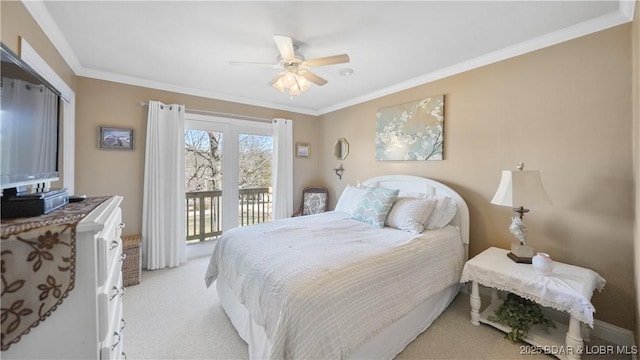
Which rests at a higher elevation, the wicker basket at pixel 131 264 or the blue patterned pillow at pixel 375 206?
the blue patterned pillow at pixel 375 206

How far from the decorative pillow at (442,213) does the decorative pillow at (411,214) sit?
0.06 meters

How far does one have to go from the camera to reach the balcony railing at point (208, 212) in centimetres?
379

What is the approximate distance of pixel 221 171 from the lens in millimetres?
3891

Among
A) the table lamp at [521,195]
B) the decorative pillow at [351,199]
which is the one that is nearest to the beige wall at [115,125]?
the decorative pillow at [351,199]

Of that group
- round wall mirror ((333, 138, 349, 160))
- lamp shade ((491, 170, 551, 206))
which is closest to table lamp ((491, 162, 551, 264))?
lamp shade ((491, 170, 551, 206))

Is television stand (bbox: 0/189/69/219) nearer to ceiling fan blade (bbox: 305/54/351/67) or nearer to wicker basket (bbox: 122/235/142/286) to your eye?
ceiling fan blade (bbox: 305/54/351/67)

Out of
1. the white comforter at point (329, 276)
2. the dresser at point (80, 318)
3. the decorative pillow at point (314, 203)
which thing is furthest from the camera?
the decorative pillow at point (314, 203)

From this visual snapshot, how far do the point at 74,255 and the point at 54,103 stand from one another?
43.4 inches

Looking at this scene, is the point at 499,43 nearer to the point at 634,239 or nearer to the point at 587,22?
the point at 587,22

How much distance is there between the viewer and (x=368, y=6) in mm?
1761

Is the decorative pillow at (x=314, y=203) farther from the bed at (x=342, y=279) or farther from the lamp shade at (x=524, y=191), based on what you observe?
the lamp shade at (x=524, y=191)

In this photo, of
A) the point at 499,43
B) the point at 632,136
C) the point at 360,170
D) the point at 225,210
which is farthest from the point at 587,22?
the point at 225,210

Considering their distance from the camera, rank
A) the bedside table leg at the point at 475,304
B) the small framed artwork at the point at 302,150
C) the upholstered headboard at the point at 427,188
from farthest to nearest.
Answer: the small framed artwork at the point at 302,150 < the upholstered headboard at the point at 427,188 < the bedside table leg at the point at 475,304

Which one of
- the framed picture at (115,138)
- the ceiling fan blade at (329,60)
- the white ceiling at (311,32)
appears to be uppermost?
the white ceiling at (311,32)
